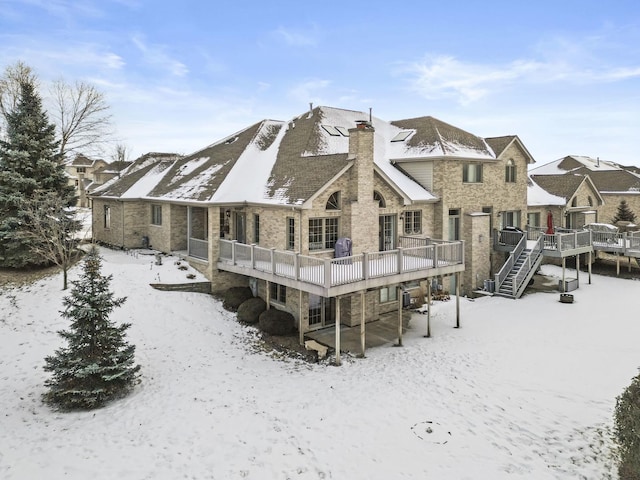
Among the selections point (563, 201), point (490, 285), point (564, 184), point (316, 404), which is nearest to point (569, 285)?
point (490, 285)

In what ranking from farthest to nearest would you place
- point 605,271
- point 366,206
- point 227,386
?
point 605,271, point 366,206, point 227,386

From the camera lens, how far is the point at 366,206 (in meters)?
19.3

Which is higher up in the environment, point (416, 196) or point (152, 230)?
point (416, 196)

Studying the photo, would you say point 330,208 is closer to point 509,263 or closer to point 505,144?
point 509,263

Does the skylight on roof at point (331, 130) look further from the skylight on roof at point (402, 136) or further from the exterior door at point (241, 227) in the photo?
the exterior door at point (241, 227)

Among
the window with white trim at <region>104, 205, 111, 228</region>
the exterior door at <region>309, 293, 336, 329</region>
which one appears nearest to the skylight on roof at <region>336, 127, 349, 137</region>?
the exterior door at <region>309, 293, 336, 329</region>

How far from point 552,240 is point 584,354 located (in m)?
10.7

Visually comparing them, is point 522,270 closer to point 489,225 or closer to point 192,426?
point 489,225

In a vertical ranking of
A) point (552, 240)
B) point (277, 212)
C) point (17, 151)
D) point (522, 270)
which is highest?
point (17, 151)

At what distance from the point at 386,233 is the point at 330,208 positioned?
142 inches

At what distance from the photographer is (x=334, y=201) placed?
63.5 feet

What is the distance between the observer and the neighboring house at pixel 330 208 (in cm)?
1833

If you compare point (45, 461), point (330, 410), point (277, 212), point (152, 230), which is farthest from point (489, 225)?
point (45, 461)

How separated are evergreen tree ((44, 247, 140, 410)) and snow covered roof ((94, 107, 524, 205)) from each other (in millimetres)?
8378
